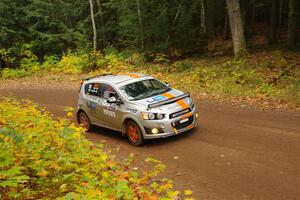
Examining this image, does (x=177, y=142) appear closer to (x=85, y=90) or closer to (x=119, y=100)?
(x=119, y=100)

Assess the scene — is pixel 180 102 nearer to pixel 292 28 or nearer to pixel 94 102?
pixel 94 102

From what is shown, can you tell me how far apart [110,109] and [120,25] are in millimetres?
15064

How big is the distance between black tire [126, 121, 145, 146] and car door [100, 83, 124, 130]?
356 millimetres

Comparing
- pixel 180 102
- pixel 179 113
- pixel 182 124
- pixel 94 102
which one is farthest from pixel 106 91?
pixel 182 124

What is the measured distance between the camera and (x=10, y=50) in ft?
99.0

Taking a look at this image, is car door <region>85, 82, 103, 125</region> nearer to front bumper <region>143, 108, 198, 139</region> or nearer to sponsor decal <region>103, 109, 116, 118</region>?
sponsor decal <region>103, 109, 116, 118</region>

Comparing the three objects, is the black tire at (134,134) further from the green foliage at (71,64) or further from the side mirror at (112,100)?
the green foliage at (71,64)

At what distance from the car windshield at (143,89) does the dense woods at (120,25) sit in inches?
448

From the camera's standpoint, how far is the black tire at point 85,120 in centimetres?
1272

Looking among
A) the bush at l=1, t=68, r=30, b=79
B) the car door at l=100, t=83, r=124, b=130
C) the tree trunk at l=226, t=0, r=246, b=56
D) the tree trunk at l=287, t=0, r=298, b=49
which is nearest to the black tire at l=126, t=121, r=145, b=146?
the car door at l=100, t=83, r=124, b=130

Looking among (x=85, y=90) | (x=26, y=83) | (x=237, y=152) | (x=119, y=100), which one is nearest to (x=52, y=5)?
(x=26, y=83)

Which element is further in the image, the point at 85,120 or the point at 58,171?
the point at 85,120

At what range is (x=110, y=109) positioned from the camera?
37.4 ft

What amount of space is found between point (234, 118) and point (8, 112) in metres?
7.10
